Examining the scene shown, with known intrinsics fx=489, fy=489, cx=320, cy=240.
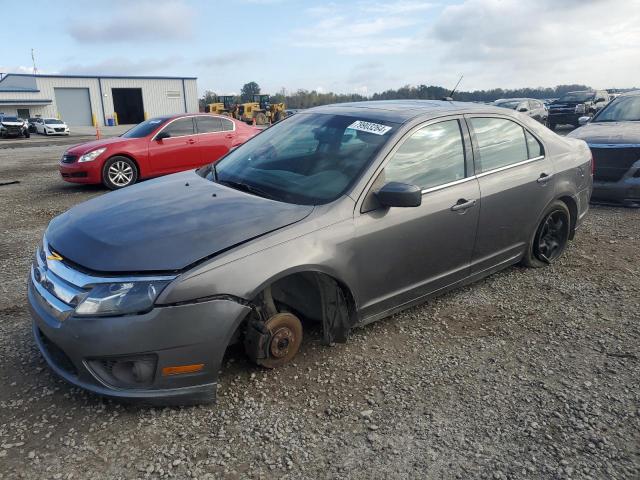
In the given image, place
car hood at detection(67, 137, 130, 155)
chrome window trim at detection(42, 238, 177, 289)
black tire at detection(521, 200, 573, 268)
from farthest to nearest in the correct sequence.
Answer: car hood at detection(67, 137, 130, 155)
black tire at detection(521, 200, 573, 268)
chrome window trim at detection(42, 238, 177, 289)

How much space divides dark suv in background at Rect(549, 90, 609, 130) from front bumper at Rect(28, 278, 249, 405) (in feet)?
75.2

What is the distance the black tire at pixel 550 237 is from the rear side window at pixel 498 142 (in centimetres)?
67

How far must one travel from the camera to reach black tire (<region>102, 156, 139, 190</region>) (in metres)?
9.15

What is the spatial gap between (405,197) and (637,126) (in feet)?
21.1

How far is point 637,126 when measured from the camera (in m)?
7.49

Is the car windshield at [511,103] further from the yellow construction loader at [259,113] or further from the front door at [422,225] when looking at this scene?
the front door at [422,225]

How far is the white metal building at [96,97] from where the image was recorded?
46.6 meters

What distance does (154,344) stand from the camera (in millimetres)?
2389

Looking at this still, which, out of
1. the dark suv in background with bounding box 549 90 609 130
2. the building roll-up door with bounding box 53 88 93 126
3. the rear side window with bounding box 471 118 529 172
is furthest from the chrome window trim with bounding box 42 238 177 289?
the building roll-up door with bounding box 53 88 93 126

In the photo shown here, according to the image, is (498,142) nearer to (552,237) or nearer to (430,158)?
(430,158)

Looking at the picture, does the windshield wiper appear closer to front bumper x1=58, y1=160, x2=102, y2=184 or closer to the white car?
front bumper x1=58, y1=160, x2=102, y2=184

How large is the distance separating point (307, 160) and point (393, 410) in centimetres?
177

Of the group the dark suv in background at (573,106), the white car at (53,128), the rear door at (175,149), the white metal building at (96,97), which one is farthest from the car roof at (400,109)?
the white metal building at (96,97)

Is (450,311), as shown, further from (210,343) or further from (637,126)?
(637,126)
